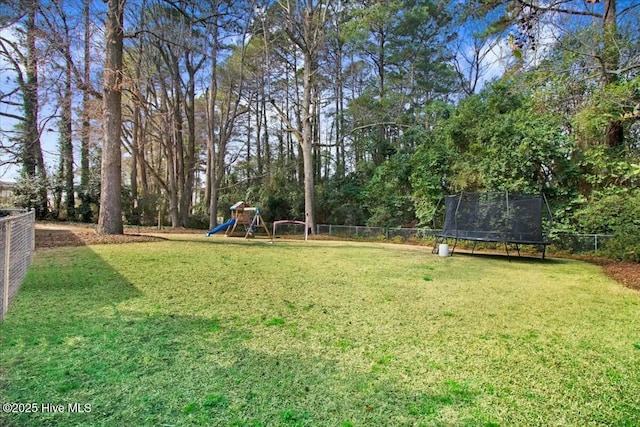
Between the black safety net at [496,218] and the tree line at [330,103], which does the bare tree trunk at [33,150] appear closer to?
the tree line at [330,103]

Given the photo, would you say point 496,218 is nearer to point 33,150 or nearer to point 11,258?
point 11,258

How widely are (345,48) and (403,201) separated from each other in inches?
348

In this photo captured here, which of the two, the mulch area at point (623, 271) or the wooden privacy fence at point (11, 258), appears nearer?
the wooden privacy fence at point (11, 258)

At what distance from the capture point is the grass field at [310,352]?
157 centimetres

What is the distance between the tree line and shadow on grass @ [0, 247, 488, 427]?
622 centimetres

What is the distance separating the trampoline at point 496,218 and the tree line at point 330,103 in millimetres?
1929

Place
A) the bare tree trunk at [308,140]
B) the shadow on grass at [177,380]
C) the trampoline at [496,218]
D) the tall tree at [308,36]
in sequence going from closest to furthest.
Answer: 1. the shadow on grass at [177,380]
2. the trampoline at [496,218]
3. the tall tree at [308,36]
4. the bare tree trunk at [308,140]

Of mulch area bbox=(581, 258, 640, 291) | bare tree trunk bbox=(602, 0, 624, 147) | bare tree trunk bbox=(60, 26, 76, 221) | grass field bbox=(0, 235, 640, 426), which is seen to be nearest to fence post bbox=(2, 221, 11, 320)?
grass field bbox=(0, 235, 640, 426)

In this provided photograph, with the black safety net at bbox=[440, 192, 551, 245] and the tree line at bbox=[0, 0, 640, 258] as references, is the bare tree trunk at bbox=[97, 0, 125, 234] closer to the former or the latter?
the tree line at bbox=[0, 0, 640, 258]

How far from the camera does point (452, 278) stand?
16.3 ft

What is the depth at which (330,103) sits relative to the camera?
19.5 m

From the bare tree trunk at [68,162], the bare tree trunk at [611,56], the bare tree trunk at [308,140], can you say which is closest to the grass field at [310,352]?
the bare tree trunk at [611,56]

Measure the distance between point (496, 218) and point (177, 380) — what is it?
25.6ft

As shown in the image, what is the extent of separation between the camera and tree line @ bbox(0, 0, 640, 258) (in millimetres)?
7863
